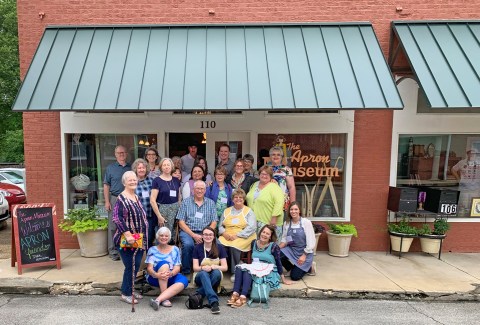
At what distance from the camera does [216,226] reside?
5648 mm

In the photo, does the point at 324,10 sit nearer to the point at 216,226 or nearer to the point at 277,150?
the point at 277,150

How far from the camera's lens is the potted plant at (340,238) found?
22.1 feet

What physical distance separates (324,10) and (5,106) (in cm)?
2779

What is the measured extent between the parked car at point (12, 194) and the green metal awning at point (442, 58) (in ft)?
33.6

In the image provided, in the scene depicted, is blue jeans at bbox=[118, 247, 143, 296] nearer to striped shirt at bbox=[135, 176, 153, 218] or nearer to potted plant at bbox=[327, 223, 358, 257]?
striped shirt at bbox=[135, 176, 153, 218]

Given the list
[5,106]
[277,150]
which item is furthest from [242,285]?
[5,106]

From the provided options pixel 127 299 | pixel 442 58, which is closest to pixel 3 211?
pixel 127 299

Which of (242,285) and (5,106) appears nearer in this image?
(242,285)

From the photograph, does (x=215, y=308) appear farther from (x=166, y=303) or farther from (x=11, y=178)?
(x=11, y=178)

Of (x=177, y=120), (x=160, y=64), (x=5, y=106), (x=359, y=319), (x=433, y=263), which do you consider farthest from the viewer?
(x=5, y=106)

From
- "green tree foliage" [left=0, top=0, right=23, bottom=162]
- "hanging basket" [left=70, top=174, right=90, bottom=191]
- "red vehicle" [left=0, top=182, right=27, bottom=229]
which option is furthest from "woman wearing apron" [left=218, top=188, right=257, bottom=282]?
"green tree foliage" [left=0, top=0, right=23, bottom=162]

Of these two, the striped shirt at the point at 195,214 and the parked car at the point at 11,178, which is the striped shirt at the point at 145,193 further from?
→ the parked car at the point at 11,178

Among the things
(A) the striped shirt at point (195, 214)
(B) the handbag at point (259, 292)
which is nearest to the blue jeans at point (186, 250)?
(A) the striped shirt at point (195, 214)

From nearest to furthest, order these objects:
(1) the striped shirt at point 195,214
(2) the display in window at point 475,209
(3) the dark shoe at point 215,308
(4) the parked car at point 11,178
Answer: (3) the dark shoe at point 215,308
(1) the striped shirt at point 195,214
(2) the display in window at point 475,209
(4) the parked car at point 11,178
